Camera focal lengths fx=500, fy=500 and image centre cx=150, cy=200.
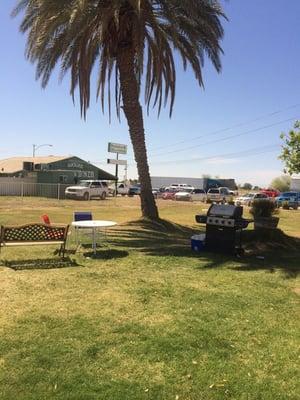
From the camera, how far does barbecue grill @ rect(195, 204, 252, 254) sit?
12219 mm

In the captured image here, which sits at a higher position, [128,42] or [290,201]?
[128,42]

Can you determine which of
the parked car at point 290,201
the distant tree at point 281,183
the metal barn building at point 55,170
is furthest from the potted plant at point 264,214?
the distant tree at point 281,183

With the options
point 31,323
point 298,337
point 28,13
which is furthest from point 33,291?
point 28,13

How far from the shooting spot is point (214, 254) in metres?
12.3

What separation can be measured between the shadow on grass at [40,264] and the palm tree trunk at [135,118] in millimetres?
8911

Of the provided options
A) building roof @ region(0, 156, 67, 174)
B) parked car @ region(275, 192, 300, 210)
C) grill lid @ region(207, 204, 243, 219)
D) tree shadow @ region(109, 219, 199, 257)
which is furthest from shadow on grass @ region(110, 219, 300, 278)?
building roof @ region(0, 156, 67, 174)

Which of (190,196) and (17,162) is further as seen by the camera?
(17,162)

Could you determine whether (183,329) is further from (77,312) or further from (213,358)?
(77,312)

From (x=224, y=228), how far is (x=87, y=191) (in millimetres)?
33531

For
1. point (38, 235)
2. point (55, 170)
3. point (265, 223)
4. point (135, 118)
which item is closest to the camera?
point (38, 235)

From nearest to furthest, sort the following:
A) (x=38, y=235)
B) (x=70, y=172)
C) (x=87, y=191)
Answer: (x=38, y=235) → (x=87, y=191) → (x=70, y=172)

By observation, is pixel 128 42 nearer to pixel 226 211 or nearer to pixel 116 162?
pixel 226 211

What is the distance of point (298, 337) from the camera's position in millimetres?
6098

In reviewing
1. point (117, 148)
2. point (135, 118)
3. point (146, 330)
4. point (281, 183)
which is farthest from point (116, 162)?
point (281, 183)
